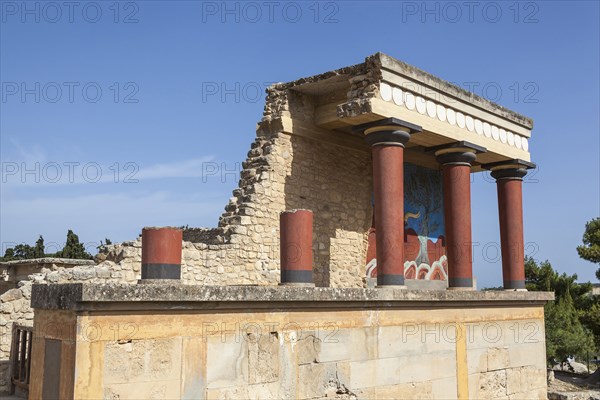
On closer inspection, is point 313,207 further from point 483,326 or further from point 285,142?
point 483,326

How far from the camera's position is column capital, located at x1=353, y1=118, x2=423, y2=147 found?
10.2 metres

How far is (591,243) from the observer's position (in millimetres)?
20547

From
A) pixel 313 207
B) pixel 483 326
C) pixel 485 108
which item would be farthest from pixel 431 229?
pixel 483 326

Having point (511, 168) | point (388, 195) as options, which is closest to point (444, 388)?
point (388, 195)

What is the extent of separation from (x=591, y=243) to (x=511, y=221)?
8703 mm

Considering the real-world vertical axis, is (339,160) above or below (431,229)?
above

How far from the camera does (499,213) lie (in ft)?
44.7

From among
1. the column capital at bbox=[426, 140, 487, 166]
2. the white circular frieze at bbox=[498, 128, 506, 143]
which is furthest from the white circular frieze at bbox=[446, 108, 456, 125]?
the white circular frieze at bbox=[498, 128, 506, 143]

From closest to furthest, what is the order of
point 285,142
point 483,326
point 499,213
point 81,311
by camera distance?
point 81,311 → point 483,326 → point 285,142 → point 499,213

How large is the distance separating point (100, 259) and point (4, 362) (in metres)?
2.64

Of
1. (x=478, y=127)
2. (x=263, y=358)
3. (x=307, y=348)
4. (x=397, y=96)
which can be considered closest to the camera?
(x=263, y=358)

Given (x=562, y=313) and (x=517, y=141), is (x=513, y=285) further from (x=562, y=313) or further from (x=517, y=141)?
(x=562, y=313)

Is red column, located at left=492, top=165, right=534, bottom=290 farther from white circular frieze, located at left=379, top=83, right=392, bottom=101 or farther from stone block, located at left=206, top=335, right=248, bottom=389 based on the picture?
stone block, located at left=206, top=335, right=248, bottom=389

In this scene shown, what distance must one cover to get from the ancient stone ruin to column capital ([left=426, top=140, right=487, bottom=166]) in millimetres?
26
